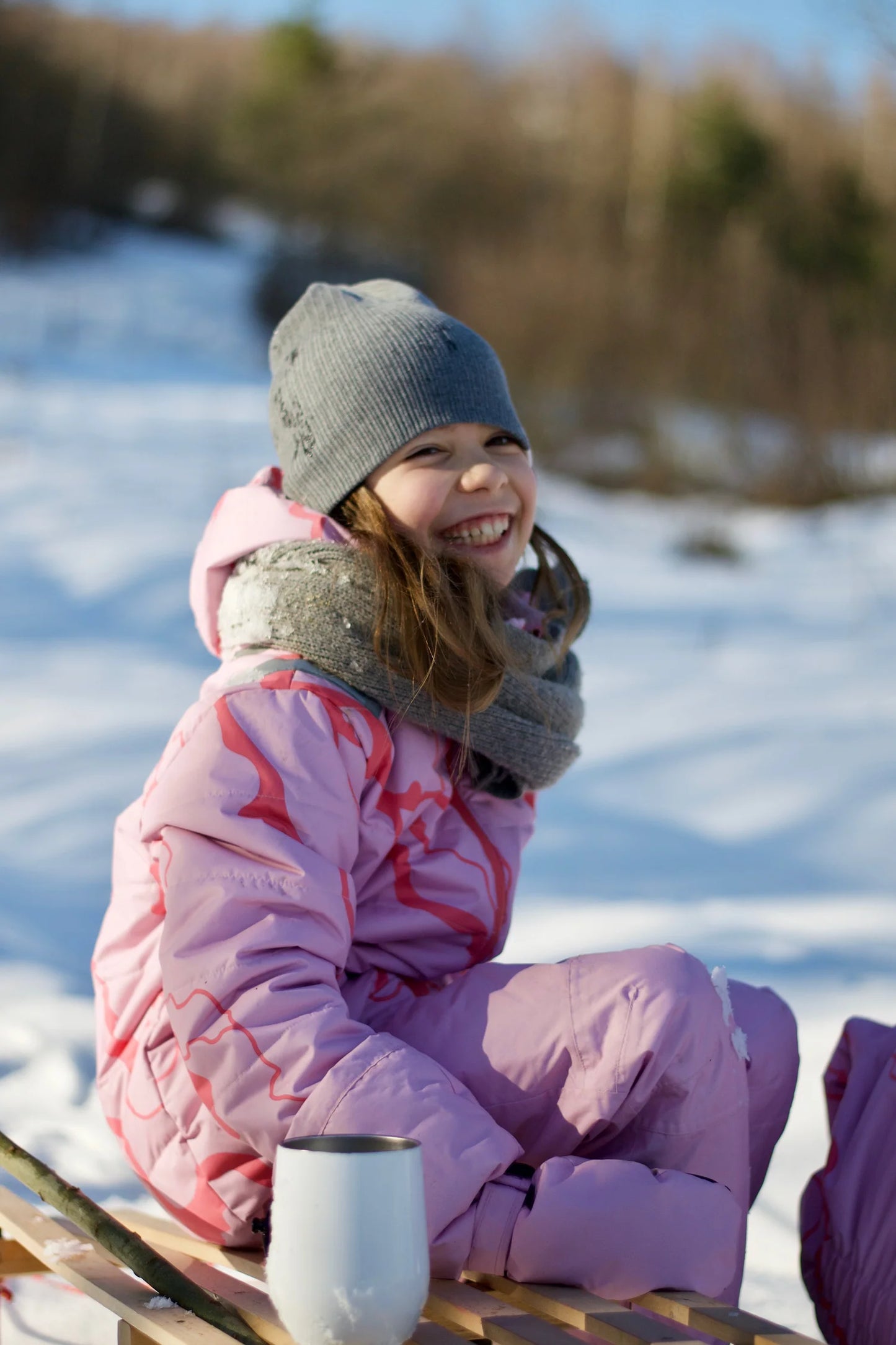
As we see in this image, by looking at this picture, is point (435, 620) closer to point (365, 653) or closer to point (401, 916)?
point (365, 653)

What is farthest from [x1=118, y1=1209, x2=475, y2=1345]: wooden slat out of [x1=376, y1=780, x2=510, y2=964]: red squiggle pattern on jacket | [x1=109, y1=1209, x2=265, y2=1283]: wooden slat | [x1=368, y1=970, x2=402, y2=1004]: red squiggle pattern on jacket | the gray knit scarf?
the gray knit scarf

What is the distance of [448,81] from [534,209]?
393cm

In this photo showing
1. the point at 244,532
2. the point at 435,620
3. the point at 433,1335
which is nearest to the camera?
the point at 433,1335

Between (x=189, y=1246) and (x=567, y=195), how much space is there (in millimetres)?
16548

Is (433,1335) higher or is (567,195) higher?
(567,195)

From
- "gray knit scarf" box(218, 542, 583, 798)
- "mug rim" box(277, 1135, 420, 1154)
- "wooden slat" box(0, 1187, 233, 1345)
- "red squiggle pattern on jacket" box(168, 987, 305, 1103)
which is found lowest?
"wooden slat" box(0, 1187, 233, 1345)

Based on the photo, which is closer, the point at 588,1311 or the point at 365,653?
the point at 588,1311

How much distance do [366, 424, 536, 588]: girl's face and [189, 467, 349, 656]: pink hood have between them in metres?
0.08

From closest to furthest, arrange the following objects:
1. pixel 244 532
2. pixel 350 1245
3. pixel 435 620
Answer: pixel 350 1245 → pixel 435 620 → pixel 244 532

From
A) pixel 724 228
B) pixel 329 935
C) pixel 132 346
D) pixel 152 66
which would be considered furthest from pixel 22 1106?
pixel 152 66

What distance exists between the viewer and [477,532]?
1.40m

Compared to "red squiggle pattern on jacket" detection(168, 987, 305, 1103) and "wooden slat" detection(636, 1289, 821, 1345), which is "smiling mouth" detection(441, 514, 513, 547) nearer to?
"red squiggle pattern on jacket" detection(168, 987, 305, 1103)

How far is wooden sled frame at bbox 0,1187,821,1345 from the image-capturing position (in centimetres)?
90

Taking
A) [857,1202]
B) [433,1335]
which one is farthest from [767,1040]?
[433,1335]
